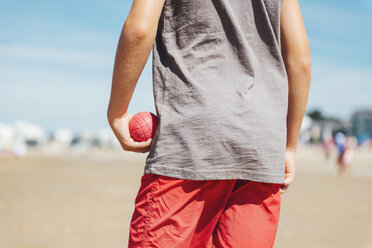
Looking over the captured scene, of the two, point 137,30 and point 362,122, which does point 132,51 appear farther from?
point 362,122

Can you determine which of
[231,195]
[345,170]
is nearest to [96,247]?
[231,195]

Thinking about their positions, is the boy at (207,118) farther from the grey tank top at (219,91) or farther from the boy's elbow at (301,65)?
the boy's elbow at (301,65)

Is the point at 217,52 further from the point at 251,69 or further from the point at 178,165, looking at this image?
the point at 178,165

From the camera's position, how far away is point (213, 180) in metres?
1.55

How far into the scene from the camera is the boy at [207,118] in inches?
59.7

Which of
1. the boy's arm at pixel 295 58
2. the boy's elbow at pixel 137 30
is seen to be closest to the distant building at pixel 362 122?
the boy's arm at pixel 295 58

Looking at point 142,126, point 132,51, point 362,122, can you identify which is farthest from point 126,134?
point 362,122

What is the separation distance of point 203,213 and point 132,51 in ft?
2.06

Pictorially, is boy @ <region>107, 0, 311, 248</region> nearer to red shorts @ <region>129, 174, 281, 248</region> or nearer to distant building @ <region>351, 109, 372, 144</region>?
red shorts @ <region>129, 174, 281, 248</region>

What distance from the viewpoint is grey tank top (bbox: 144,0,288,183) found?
1.52 metres

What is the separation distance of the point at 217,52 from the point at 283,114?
1.14 feet

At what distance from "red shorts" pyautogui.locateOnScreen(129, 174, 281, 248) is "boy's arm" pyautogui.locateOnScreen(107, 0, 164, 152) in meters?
0.23

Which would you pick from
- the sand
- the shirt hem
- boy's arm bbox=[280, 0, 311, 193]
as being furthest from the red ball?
the sand

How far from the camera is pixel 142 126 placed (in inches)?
63.5
